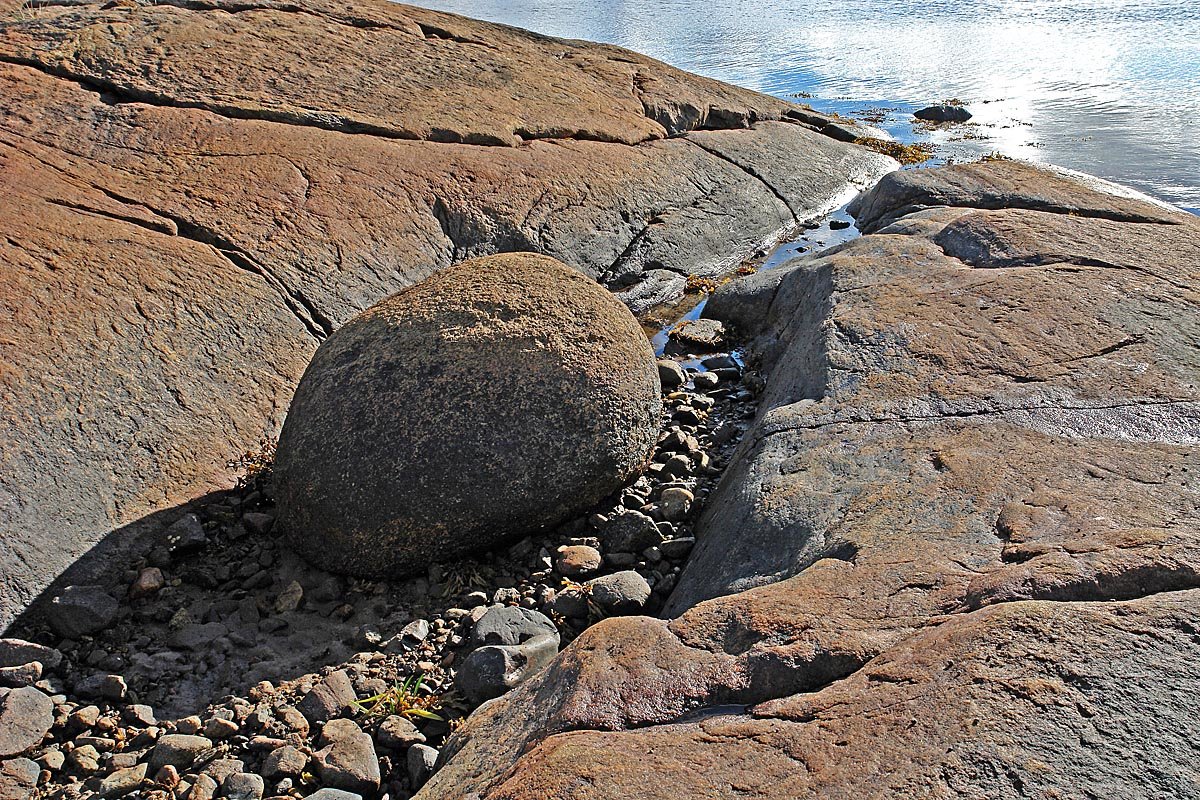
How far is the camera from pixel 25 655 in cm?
391

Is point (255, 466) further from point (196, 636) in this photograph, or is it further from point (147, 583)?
point (196, 636)

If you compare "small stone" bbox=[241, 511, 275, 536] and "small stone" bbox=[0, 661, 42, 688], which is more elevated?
"small stone" bbox=[241, 511, 275, 536]

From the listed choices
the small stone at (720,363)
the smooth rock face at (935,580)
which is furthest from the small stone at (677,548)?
the small stone at (720,363)

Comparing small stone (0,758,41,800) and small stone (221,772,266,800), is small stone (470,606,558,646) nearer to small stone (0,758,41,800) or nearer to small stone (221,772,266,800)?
small stone (221,772,266,800)

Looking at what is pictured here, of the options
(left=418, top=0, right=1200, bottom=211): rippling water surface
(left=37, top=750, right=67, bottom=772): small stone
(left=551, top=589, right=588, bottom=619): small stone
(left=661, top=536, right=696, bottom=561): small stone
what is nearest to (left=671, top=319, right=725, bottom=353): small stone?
(left=661, top=536, right=696, bottom=561): small stone

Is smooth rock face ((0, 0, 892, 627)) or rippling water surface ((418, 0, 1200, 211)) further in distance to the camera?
rippling water surface ((418, 0, 1200, 211))

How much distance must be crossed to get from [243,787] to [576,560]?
170cm

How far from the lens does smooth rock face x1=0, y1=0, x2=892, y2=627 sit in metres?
4.81

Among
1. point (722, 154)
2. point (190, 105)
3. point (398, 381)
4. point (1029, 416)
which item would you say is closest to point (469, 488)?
point (398, 381)

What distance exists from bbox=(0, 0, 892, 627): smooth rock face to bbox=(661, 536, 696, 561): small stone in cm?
223

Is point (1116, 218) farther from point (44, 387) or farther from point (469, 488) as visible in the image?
point (44, 387)

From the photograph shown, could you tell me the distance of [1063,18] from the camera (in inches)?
792

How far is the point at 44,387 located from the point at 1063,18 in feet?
68.7

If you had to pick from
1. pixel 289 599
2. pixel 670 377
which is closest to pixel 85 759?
pixel 289 599
